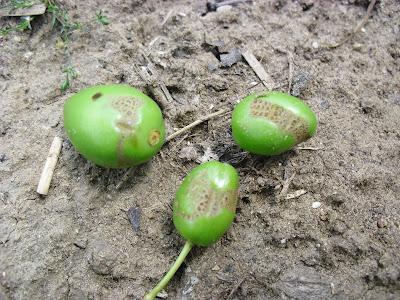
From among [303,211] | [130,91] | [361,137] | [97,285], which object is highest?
[130,91]

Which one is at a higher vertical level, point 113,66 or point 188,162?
point 113,66

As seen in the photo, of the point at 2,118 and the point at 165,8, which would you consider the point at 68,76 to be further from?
the point at 165,8

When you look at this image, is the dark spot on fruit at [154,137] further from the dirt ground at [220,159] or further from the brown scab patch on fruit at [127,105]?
the dirt ground at [220,159]

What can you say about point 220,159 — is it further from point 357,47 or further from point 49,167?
point 357,47

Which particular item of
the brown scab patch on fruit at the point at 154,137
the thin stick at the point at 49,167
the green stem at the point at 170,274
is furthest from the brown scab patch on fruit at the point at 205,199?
the thin stick at the point at 49,167

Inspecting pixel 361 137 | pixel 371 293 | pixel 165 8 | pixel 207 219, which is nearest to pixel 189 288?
pixel 207 219

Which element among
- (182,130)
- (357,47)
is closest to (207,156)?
(182,130)

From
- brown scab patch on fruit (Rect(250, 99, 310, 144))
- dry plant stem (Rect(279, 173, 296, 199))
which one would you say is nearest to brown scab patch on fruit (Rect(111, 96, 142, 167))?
brown scab patch on fruit (Rect(250, 99, 310, 144))
